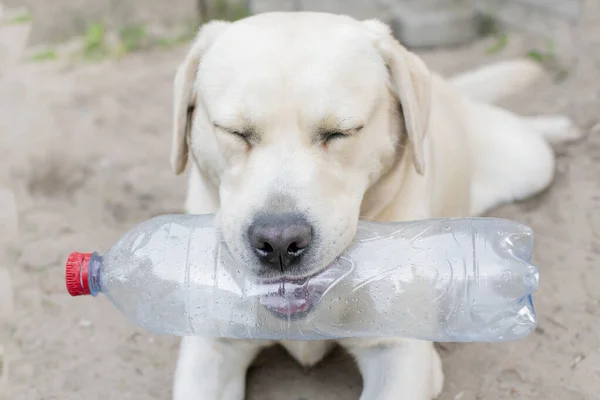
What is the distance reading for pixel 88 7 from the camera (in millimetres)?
5910

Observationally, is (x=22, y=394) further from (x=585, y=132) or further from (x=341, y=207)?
(x=585, y=132)

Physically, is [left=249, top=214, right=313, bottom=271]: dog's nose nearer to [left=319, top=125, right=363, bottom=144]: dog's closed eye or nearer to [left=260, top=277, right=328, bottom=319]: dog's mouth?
[left=260, top=277, right=328, bottom=319]: dog's mouth

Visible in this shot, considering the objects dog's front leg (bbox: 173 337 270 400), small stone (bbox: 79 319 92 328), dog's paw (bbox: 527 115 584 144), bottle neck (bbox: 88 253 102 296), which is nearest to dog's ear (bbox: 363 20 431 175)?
dog's front leg (bbox: 173 337 270 400)

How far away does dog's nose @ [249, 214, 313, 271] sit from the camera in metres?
1.83

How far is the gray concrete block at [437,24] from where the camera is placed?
5.43 m

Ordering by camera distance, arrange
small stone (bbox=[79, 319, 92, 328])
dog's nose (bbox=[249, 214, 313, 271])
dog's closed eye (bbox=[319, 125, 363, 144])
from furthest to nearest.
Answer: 1. small stone (bbox=[79, 319, 92, 328])
2. dog's closed eye (bbox=[319, 125, 363, 144])
3. dog's nose (bbox=[249, 214, 313, 271])

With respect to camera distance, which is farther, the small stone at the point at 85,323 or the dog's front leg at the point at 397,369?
the small stone at the point at 85,323

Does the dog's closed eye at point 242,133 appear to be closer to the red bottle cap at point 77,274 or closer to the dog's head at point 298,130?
the dog's head at point 298,130

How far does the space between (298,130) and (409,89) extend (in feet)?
1.51

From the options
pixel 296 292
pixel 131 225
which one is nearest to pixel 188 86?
pixel 296 292

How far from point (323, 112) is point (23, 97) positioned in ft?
11.8

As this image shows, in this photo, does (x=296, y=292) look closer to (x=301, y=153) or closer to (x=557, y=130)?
(x=301, y=153)

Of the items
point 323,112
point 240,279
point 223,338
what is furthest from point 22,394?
point 323,112

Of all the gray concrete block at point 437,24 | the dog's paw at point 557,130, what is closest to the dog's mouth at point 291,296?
the dog's paw at point 557,130
